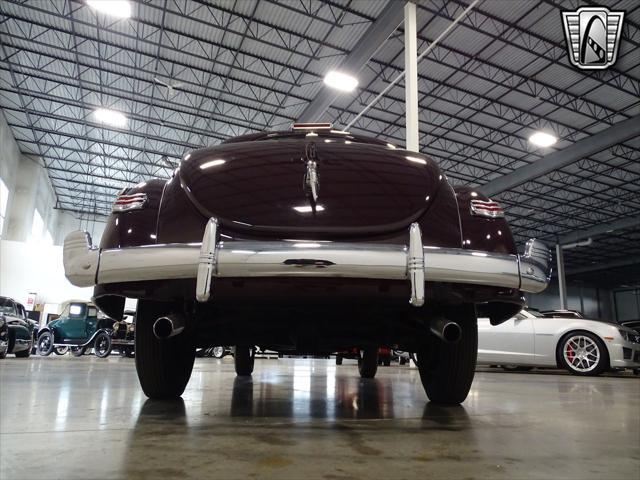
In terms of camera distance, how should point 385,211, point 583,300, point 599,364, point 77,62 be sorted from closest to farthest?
point 385,211 → point 599,364 → point 77,62 → point 583,300

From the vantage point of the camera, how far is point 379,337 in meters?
2.43

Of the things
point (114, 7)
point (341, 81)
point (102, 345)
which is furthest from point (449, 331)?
point (102, 345)

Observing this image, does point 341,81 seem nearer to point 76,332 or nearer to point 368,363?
point 368,363

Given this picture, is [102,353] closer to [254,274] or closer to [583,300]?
[254,274]

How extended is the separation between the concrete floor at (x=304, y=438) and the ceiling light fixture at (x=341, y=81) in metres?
12.0

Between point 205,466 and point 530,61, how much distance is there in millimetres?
14999

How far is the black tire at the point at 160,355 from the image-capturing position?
2234mm

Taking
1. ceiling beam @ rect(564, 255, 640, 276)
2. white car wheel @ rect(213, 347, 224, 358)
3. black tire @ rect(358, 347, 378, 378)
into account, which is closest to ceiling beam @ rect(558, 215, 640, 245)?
ceiling beam @ rect(564, 255, 640, 276)

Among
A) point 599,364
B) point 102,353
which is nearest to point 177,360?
point 599,364

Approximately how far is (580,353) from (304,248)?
723 cm

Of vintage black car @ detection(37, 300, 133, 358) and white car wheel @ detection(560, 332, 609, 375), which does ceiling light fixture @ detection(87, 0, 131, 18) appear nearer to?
vintage black car @ detection(37, 300, 133, 358)

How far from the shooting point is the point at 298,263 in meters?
1.63

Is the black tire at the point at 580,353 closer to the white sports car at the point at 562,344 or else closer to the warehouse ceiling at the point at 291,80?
the white sports car at the point at 562,344

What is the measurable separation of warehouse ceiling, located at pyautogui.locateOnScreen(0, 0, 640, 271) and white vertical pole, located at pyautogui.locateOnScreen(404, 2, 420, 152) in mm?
610
